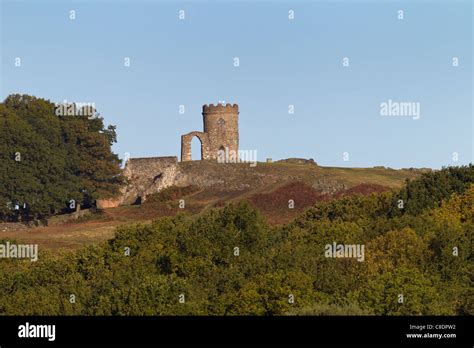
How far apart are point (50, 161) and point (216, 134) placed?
1994 centimetres

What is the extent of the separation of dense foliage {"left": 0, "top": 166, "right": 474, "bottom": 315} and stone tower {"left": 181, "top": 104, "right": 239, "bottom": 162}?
4122 cm

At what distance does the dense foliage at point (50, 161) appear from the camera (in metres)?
109

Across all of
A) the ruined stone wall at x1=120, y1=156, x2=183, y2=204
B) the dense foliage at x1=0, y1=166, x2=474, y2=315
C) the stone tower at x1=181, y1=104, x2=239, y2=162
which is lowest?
the dense foliage at x1=0, y1=166, x2=474, y2=315

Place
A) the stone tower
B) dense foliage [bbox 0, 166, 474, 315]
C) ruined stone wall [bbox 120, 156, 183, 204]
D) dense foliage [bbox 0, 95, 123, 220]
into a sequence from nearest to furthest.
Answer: dense foliage [bbox 0, 166, 474, 315] < dense foliage [bbox 0, 95, 123, 220] < ruined stone wall [bbox 120, 156, 183, 204] < the stone tower

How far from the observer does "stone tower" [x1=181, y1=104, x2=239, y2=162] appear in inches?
4906

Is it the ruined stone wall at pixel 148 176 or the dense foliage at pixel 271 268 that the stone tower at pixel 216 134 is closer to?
the ruined stone wall at pixel 148 176

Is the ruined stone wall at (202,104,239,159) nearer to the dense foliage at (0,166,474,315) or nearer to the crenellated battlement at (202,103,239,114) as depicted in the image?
the crenellated battlement at (202,103,239,114)

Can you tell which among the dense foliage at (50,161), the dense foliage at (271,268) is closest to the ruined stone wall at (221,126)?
the dense foliage at (50,161)

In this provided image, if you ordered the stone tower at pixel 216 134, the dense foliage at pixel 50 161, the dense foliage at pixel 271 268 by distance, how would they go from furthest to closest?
the stone tower at pixel 216 134
the dense foliage at pixel 50 161
the dense foliage at pixel 271 268

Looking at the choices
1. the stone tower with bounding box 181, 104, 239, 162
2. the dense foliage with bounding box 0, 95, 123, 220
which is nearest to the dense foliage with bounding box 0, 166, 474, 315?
the dense foliage with bounding box 0, 95, 123, 220

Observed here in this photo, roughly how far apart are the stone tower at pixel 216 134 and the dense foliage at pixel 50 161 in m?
8.81

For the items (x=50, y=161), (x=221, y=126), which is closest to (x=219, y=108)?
(x=221, y=126)
